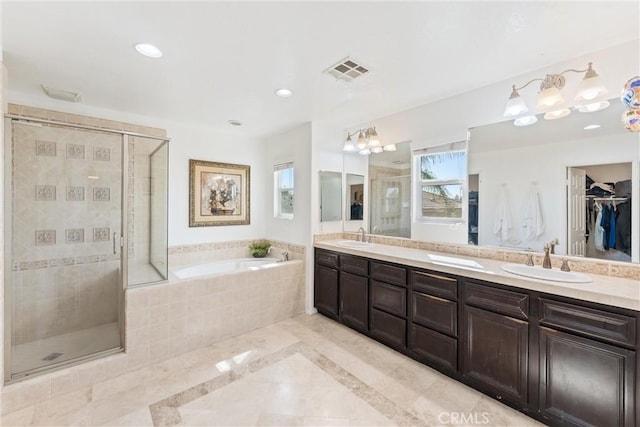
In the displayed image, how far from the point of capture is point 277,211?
4.27 m

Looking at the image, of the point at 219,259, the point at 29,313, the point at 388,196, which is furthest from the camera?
the point at 219,259

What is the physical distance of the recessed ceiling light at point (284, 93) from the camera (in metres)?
2.61

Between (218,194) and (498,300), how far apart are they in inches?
141

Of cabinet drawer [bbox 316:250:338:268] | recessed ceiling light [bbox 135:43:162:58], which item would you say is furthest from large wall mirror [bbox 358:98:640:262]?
recessed ceiling light [bbox 135:43:162:58]

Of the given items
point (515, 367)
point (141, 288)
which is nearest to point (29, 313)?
point (141, 288)

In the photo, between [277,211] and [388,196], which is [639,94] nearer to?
[388,196]

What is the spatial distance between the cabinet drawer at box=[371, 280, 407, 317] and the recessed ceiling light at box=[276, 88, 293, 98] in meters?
2.07

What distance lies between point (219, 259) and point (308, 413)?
105 inches

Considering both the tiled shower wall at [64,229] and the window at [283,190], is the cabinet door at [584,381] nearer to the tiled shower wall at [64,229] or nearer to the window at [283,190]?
the window at [283,190]

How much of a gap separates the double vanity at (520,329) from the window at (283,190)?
1697 millimetres

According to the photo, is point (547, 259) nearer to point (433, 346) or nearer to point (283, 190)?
point (433, 346)

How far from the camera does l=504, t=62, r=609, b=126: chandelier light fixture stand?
1.82 m

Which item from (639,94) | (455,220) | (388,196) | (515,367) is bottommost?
(515,367)

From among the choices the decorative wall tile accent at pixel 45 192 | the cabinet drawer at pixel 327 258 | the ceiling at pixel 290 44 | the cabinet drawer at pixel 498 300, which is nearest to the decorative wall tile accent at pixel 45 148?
the decorative wall tile accent at pixel 45 192
